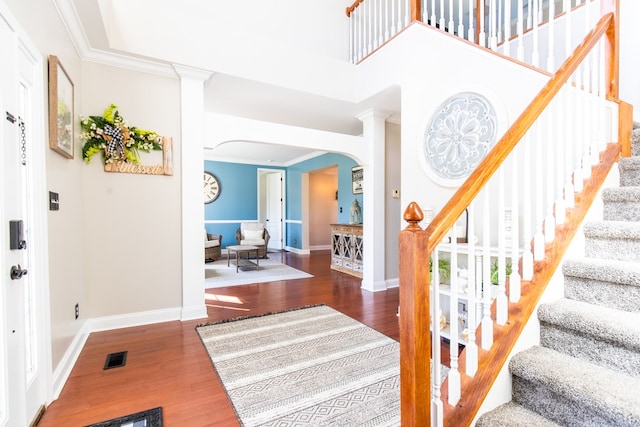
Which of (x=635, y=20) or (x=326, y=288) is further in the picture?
(x=326, y=288)

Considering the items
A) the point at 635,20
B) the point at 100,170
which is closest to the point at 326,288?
the point at 100,170

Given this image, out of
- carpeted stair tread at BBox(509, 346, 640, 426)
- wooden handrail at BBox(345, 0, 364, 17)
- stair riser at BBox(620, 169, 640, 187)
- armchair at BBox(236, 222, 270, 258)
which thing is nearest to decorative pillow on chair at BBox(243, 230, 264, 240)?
armchair at BBox(236, 222, 270, 258)

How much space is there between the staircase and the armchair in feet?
18.7

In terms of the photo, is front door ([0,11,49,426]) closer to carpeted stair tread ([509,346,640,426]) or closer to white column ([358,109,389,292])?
carpeted stair tread ([509,346,640,426])

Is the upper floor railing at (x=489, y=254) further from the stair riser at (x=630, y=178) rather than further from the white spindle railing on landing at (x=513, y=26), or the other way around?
the white spindle railing on landing at (x=513, y=26)

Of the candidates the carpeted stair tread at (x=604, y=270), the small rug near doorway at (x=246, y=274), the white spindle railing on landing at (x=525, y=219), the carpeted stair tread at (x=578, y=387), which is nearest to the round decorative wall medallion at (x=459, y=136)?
the white spindle railing on landing at (x=525, y=219)

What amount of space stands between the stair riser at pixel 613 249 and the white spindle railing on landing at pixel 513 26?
1.34m

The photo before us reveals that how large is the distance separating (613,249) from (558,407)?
0.85m

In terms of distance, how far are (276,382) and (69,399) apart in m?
1.23

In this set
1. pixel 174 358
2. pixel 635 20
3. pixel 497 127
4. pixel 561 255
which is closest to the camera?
pixel 561 255

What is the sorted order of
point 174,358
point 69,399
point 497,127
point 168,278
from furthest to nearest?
point 168,278 < point 497,127 < point 174,358 < point 69,399

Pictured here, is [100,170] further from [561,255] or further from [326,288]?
[561,255]

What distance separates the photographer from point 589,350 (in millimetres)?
1208

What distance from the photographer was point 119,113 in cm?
292
